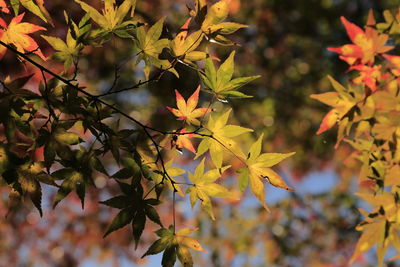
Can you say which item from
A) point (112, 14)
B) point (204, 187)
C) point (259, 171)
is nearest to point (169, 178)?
point (204, 187)

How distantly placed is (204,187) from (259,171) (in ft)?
0.54

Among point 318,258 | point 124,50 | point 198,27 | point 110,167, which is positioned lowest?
point 318,258

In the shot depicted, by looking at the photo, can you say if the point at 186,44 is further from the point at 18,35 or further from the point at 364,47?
the point at 364,47

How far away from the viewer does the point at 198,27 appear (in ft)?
3.49

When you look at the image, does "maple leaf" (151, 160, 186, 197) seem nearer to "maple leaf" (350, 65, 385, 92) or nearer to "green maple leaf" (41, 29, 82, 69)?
"green maple leaf" (41, 29, 82, 69)

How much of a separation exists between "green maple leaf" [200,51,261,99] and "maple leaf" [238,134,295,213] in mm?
151

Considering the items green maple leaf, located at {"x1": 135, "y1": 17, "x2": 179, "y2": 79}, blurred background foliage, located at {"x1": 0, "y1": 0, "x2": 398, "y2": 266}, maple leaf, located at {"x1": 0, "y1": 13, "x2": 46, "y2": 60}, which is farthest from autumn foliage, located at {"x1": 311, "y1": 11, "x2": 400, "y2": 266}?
blurred background foliage, located at {"x1": 0, "y1": 0, "x2": 398, "y2": 266}

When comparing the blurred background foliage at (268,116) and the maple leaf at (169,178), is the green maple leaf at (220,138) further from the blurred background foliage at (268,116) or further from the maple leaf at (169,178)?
the blurred background foliage at (268,116)

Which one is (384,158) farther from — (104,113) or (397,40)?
(104,113)

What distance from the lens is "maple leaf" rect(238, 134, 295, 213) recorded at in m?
1.05

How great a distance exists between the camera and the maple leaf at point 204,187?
1116mm

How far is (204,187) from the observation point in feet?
3.73

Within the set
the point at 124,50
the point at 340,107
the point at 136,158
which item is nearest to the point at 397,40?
the point at 340,107

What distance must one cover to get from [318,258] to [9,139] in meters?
6.30
